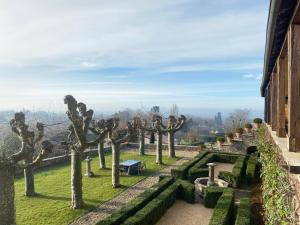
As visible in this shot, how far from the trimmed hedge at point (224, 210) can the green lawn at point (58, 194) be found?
214 inches

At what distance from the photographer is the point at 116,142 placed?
55.6 ft

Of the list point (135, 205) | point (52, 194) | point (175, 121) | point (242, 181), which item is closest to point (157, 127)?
point (175, 121)

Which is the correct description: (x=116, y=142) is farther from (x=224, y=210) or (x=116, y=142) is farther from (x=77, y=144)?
(x=224, y=210)

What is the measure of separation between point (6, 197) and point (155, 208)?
522cm

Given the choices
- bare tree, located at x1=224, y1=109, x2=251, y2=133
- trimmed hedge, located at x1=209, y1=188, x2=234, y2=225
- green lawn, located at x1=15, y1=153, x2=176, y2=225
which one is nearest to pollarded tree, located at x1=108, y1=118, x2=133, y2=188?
green lawn, located at x1=15, y1=153, x2=176, y2=225

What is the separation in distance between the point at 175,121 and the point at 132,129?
6962 mm

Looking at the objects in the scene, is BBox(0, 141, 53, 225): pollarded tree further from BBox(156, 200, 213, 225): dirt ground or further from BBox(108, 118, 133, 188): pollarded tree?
BBox(108, 118, 133, 188): pollarded tree

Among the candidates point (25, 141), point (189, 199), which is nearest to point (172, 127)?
point (189, 199)

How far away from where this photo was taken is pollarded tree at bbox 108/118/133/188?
16.5 m

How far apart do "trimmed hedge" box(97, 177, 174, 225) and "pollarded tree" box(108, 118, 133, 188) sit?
265cm

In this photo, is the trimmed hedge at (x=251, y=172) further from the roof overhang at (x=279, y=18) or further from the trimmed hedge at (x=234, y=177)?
the roof overhang at (x=279, y=18)

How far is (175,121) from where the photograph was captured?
81.0ft

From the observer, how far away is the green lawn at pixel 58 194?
12.4m

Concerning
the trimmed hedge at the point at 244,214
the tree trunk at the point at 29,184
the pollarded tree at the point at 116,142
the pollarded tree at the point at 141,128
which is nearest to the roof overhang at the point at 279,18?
the trimmed hedge at the point at 244,214
